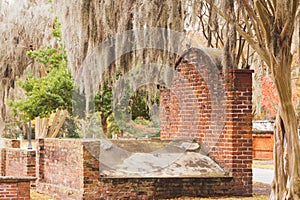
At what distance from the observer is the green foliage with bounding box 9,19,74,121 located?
67.4ft

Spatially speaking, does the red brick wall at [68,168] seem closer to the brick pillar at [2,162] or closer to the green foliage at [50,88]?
the brick pillar at [2,162]

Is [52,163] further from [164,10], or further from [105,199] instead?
[164,10]

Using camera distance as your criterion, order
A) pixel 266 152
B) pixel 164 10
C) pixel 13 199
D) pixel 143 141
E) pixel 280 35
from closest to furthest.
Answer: pixel 280 35, pixel 13 199, pixel 164 10, pixel 143 141, pixel 266 152

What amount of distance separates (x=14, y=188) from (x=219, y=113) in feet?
13.2

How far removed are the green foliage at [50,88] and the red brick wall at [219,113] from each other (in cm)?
873

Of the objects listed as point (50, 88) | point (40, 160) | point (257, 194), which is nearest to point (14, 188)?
point (40, 160)

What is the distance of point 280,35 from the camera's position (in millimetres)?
8773

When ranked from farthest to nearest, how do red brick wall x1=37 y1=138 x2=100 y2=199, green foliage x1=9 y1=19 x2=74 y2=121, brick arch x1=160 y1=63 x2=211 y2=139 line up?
green foliage x1=9 y1=19 x2=74 y2=121 < brick arch x1=160 y1=63 x2=211 y2=139 < red brick wall x1=37 y1=138 x2=100 y2=199

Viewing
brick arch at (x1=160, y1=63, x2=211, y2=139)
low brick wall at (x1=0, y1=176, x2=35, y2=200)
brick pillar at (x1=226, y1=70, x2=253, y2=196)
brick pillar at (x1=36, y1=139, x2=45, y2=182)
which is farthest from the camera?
brick pillar at (x1=36, y1=139, x2=45, y2=182)

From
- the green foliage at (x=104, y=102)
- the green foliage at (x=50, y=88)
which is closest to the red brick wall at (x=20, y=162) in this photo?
the green foliage at (x=50, y=88)

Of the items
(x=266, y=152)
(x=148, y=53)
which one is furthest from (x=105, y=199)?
(x=266, y=152)

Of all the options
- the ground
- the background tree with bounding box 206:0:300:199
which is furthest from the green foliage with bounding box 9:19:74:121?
the background tree with bounding box 206:0:300:199

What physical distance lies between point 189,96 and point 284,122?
3333 mm

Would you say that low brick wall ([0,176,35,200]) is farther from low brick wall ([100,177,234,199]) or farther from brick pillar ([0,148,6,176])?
brick pillar ([0,148,6,176])
